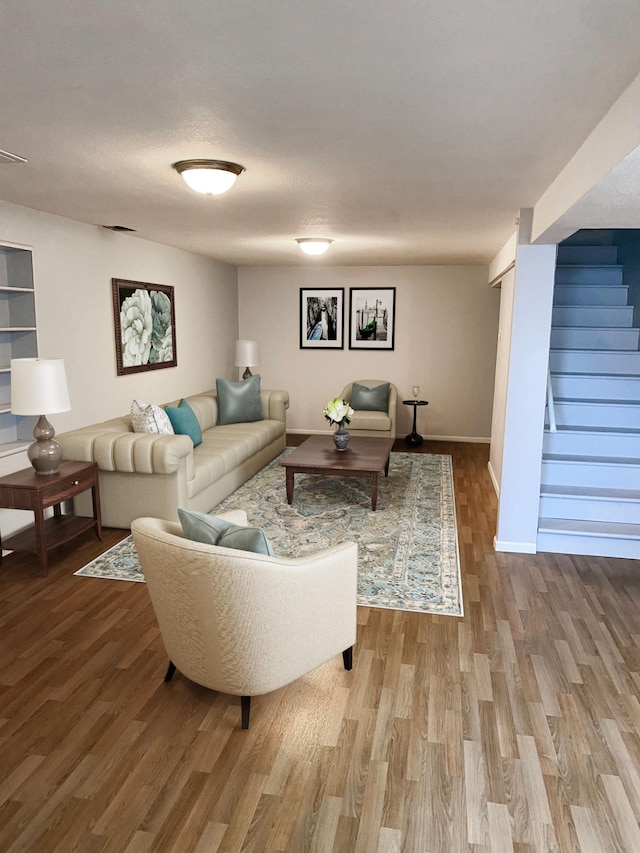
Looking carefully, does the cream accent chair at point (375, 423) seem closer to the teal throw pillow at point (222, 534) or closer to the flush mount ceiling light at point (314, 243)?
the flush mount ceiling light at point (314, 243)

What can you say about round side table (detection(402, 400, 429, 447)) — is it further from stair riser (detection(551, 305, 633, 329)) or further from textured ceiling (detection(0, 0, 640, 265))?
textured ceiling (detection(0, 0, 640, 265))

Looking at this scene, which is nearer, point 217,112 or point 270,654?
point 217,112

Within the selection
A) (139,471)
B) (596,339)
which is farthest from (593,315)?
(139,471)

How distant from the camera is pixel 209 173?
2766 mm

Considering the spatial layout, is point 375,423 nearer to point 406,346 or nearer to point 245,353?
point 406,346

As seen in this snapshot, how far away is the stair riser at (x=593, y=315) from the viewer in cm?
555

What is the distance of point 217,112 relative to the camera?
6.91 ft

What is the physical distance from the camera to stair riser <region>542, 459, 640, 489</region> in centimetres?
441

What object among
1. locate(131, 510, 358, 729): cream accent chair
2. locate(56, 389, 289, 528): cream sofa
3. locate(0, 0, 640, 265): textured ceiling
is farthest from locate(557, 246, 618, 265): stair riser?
locate(131, 510, 358, 729): cream accent chair

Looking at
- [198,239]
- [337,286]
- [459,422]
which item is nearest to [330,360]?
[337,286]

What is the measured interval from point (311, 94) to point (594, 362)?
4.10m

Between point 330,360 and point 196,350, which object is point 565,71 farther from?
point 330,360

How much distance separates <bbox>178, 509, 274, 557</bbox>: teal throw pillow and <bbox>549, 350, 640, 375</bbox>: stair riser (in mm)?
3713

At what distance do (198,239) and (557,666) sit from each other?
4.51 metres
